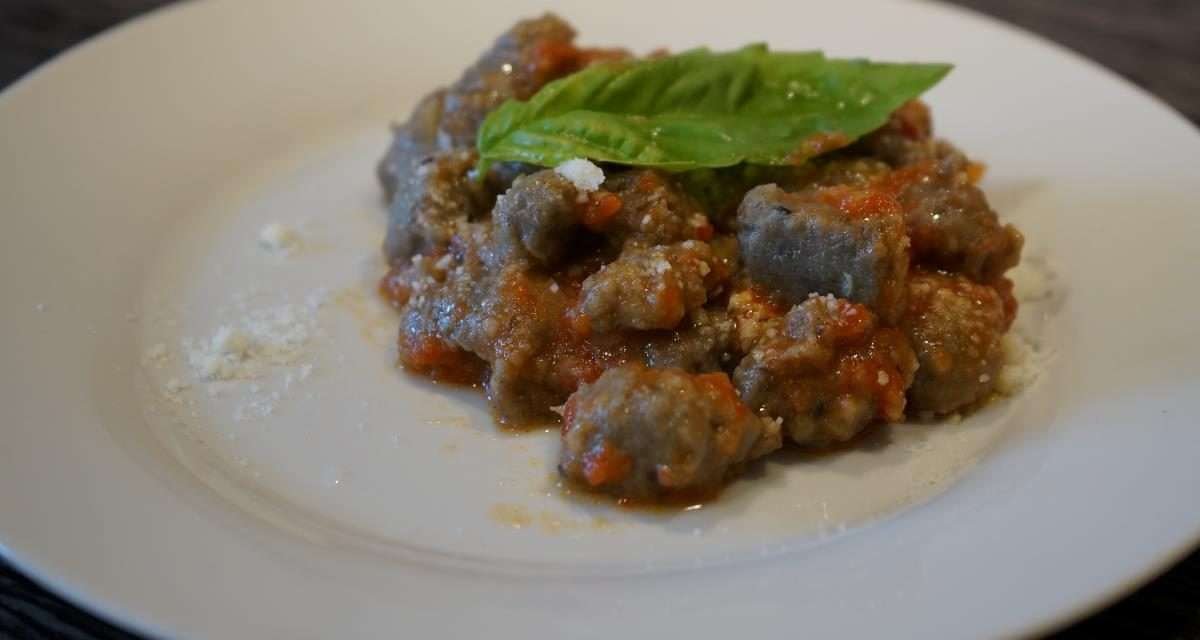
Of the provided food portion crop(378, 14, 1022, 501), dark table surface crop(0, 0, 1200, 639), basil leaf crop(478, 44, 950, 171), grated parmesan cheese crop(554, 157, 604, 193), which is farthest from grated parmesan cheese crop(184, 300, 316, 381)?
dark table surface crop(0, 0, 1200, 639)

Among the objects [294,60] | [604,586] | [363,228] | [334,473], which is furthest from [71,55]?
[604,586]

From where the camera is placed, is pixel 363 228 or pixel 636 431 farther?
pixel 363 228

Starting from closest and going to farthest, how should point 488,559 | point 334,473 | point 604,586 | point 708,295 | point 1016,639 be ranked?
point 1016,639 → point 604,586 → point 488,559 → point 334,473 → point 708,295

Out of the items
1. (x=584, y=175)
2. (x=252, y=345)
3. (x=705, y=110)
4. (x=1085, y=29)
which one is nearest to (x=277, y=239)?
(x=252, y=345)

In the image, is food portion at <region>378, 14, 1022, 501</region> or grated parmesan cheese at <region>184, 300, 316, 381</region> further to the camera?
grated parmesan cheese at <region>184, 300, 316, 381</region>

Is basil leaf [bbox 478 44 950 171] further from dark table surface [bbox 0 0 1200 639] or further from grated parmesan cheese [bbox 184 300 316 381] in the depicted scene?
dark table surface [bbox 0 0 1200 639]

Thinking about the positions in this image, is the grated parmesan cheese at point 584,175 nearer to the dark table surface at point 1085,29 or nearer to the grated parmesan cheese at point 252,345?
the grated parmesan cheese at point 252,345

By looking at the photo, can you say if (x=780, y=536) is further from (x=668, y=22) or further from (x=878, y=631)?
(x=668, y=22)

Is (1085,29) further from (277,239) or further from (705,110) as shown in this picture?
(277,239)
